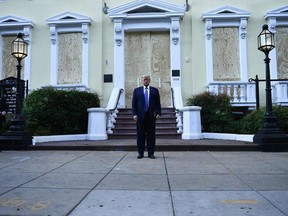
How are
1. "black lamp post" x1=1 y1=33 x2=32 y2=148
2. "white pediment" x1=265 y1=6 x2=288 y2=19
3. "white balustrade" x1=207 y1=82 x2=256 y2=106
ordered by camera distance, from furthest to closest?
"white pediment" x1=265 y1=6 x2=288 y2=19
"white balustrade" x1=207 y1=82 x2=256 y2=106
"black lamp post" x1=1 y1=33 x2=32 y2=148

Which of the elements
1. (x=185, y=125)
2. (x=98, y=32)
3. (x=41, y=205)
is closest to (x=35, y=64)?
(x=98, y=32)

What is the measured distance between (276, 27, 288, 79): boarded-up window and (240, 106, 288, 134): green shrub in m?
4.27

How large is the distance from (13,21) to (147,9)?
21.6ft

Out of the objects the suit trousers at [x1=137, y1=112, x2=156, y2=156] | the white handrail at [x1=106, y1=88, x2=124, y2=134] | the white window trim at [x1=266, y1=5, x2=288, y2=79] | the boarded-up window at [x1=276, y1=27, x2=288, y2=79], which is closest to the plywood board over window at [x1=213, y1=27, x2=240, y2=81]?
the white window trim at [x1=266, y1=5, x2=288, y2=79]

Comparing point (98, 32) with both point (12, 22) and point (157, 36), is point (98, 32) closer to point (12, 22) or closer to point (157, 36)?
point (157, 36)

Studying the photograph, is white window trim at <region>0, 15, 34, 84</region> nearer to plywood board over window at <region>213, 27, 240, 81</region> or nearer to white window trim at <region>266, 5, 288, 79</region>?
plywood board over window at <region>213, 27, 240, 81</region>

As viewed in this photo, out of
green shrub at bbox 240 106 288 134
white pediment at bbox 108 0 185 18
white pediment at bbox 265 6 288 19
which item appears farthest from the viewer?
white pediment at bbox 108 0 185 18

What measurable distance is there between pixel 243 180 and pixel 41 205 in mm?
3163

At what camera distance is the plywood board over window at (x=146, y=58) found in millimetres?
15172

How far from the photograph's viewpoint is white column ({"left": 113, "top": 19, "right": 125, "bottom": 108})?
14836 millimetres

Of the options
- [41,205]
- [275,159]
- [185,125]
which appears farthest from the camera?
[185,125]

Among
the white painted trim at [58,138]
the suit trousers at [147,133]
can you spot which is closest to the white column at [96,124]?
the white painted trim at [58,138]

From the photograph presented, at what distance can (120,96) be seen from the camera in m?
14.6

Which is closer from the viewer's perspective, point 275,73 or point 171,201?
point 171,201
